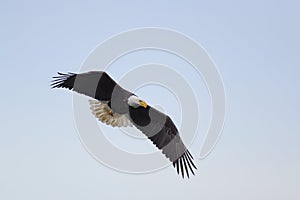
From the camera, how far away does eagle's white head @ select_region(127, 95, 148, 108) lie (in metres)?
10.8

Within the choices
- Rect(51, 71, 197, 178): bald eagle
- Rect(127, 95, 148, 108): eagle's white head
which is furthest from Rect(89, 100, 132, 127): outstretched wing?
Rect(127, 95, 148, 108): eagle's white head

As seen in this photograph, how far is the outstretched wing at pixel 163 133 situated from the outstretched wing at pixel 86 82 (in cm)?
72

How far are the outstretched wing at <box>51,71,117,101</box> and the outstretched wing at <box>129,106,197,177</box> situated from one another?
72cm

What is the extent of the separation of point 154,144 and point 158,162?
0.37 metres

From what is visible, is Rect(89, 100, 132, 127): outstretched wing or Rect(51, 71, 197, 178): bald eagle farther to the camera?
Rect(89, 100, 132, 127): outstretched wing

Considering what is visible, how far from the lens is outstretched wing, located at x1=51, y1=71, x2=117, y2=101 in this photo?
10516 millimetres

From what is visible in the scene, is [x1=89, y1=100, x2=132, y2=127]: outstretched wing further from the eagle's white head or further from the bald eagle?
the eagle's white head

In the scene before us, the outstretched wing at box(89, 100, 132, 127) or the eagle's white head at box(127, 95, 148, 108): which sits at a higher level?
the outstretched wing at box(89, 100, 132, 127)

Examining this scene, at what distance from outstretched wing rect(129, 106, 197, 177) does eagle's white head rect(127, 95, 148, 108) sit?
0.18 metres

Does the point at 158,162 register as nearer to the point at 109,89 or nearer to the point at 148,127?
the point at 148,127

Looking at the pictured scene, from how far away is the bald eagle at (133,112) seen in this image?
10570 millimetres

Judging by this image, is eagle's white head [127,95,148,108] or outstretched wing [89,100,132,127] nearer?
eagle's white head [127,95,148,108]

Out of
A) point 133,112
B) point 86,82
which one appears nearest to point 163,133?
point 133,112

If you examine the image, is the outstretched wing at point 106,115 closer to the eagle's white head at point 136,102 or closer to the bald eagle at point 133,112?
the bald eagle at point 133,112
